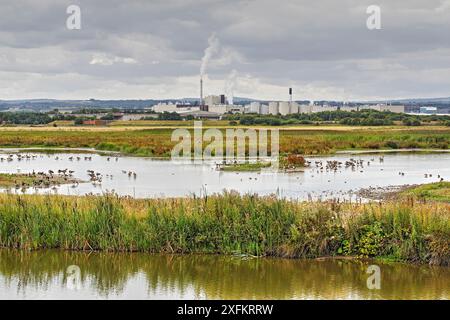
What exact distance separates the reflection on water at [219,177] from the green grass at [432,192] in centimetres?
224

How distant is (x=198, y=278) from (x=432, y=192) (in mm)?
14235

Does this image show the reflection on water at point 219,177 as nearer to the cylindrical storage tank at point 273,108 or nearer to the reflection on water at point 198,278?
the reflection on water at point 198,278

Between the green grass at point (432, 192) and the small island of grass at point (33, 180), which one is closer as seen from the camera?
the green grass at point (432, 192)

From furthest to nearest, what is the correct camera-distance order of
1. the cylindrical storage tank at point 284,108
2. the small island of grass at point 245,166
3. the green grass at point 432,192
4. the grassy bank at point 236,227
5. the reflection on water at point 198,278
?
the cylindrical storage tank at point 284,108 → the small island of grass at point 245,166 → the green grass at point 432,192 → the grassy bank at point 236,227 → the reflection on water at point 198,278

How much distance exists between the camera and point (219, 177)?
A: 3509 centimetres

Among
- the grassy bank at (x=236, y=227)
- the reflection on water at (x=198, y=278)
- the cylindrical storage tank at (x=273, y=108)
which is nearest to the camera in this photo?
the reflection on water at (x=198, y=278)

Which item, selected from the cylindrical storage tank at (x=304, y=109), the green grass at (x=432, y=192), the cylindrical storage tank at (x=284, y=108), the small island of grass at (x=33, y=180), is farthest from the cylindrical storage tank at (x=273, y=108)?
the green grass at (x=432, y=192)

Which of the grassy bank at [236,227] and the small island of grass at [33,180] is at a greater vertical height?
the grassy bank at [236,227]

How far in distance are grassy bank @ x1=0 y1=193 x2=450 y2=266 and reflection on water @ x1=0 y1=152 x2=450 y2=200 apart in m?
7.47

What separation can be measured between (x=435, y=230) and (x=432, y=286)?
138 cm

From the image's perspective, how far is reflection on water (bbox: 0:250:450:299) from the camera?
13.7 m

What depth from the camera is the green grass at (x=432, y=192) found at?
2481cm

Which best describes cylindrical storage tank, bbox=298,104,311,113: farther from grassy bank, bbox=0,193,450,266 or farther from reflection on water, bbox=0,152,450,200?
grassy bank, bbox=0,193,450,266

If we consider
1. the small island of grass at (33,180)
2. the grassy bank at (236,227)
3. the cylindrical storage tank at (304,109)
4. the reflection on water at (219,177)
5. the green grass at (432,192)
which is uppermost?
the cylindrical storage tank at (304,109)
